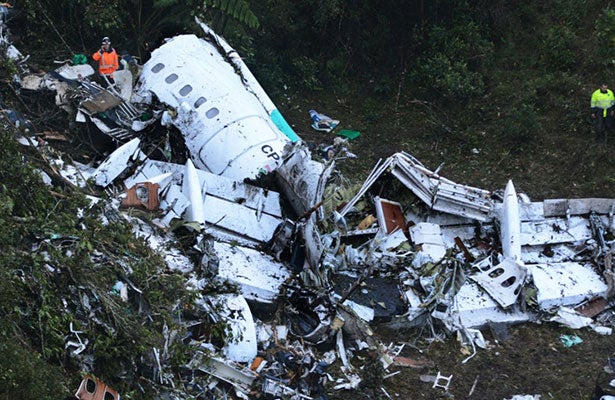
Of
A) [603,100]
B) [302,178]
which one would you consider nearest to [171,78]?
[302,178]

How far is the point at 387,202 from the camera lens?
560 inches

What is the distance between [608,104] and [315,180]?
6.98 metres

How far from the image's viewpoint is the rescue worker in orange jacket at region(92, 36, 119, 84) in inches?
629

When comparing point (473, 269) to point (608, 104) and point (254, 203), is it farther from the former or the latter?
point (608, 104)

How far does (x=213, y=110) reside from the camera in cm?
1493

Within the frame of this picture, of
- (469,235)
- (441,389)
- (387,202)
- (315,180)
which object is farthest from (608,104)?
(441,389)

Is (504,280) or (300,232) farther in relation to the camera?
(504,280)

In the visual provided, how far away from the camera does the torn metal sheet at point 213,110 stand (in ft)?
47.4

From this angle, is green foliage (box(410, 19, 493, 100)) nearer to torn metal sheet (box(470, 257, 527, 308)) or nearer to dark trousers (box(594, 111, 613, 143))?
dark trousers (box(594, 111, 613, 143))

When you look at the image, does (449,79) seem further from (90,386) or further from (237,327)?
(90,386)

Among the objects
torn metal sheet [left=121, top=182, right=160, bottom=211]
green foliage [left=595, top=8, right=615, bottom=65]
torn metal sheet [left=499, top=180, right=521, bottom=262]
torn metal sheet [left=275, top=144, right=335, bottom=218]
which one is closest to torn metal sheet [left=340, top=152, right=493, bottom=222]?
torn metal sheet [left=499, top=180, right=521, bottom=262]

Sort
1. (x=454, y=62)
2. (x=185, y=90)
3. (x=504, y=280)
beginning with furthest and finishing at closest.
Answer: (x=454, y=62)
(x=185, y=90)
(x=504, y=280)

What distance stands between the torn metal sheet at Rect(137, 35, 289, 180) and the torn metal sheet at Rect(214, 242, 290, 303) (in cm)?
187

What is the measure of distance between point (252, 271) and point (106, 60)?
5913 mm
